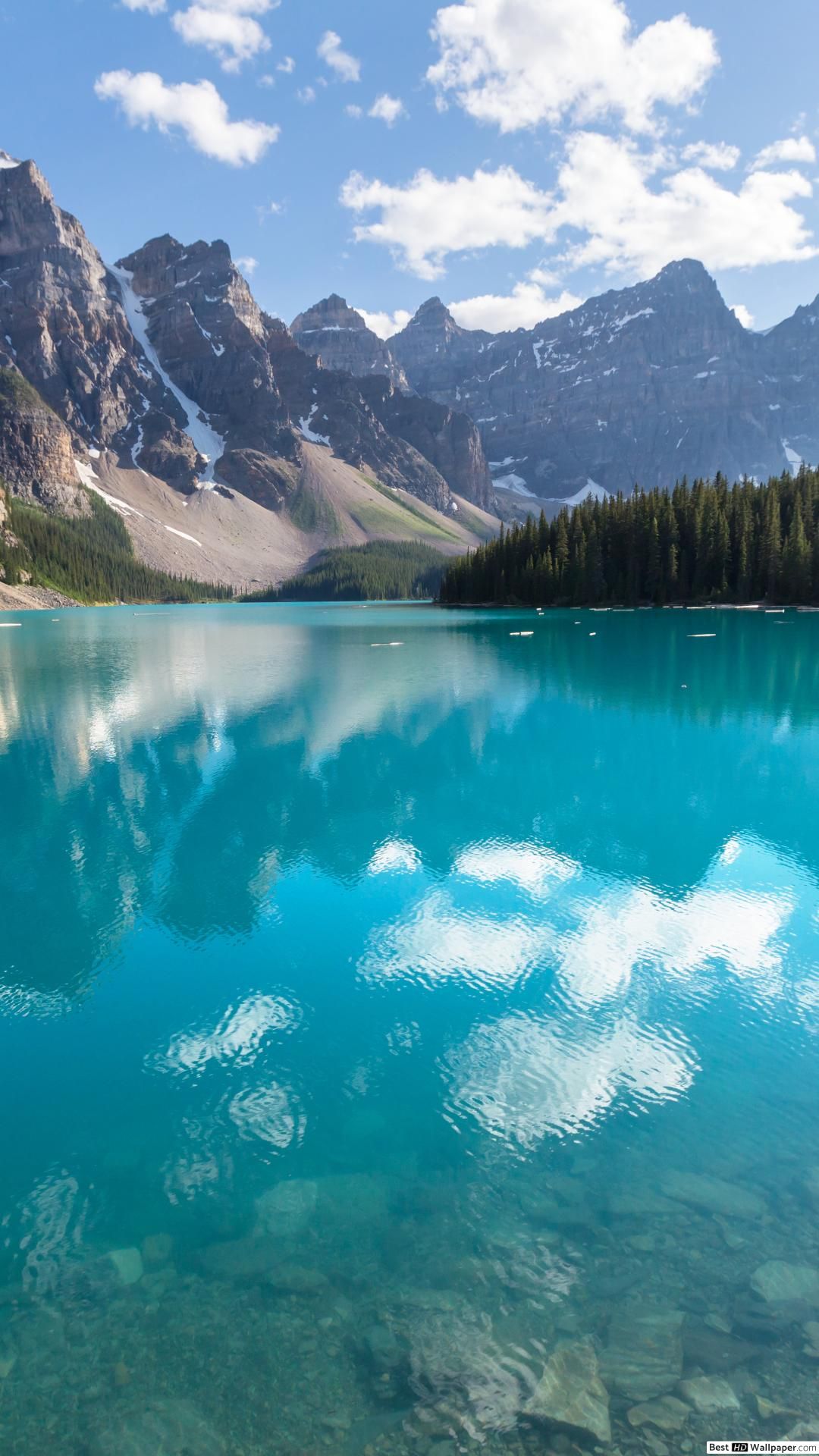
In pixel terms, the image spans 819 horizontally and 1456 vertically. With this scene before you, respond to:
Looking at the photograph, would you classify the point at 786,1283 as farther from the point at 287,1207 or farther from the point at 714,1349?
the point at 287,1207

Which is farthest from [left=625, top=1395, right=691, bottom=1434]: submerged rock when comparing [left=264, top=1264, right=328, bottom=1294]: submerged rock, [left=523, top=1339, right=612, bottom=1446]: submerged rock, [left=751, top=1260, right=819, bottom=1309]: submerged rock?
[left=264, top=1264, right=328, bottom=1294]: submerged rock

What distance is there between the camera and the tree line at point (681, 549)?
108 metres

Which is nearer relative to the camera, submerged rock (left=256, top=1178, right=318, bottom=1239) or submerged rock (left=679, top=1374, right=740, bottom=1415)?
submerged rock (left=679, top=1374, right=740, bottom=1415)

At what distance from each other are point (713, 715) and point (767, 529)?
87621mm

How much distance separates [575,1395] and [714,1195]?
245 centimetres

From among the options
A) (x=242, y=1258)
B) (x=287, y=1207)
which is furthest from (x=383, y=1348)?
(x=287, y=1207)

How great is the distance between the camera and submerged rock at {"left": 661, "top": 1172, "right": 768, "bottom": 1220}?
6.68 metres

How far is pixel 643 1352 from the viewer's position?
212 inches

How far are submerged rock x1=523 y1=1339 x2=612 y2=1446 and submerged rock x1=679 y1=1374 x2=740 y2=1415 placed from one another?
57cm

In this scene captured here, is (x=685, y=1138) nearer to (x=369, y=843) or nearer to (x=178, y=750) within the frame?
(x=369, y=843)

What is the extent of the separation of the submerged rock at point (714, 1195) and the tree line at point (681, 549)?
370 ft

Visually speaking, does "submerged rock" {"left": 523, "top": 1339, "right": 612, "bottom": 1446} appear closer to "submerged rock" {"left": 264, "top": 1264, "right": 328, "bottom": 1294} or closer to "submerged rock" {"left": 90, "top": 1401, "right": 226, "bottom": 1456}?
"submerged rock" {"left": 264, "top": 1264, "right": 328, "bottom": 1294}

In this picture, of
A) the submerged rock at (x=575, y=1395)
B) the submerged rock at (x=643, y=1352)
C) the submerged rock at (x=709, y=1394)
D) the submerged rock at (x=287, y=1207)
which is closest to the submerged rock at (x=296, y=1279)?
the submerged rock at (x=287, y=1207)

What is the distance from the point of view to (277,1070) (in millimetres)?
9086
